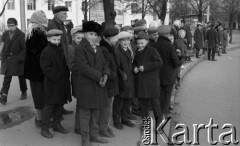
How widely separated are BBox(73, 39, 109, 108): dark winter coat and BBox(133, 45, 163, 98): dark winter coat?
0.97 m

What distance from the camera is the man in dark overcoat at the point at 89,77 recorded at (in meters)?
4.53

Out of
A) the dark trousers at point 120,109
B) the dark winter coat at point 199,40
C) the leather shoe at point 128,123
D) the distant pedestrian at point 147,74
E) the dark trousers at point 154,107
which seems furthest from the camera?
the dark winter coat at point 199,40

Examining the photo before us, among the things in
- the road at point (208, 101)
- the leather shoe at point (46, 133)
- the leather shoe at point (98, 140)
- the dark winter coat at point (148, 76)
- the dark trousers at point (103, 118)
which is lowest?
the road at point (208, 101)

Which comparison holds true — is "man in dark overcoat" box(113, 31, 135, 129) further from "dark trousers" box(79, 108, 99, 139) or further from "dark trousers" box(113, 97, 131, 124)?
"dark trousers" box(79, 108, 99, 139)

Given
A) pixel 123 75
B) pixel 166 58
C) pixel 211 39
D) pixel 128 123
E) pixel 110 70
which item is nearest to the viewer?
pixel 110 70

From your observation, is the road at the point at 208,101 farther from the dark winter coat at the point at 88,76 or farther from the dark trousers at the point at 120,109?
the dark winter coat at the point at 88,76

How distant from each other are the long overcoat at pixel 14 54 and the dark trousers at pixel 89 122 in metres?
2.80

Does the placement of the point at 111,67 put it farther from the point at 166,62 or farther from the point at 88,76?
the point at 166,62

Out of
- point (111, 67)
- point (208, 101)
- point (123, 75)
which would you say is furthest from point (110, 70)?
point (208, 101)

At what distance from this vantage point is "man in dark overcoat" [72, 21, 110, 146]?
4.53 meters

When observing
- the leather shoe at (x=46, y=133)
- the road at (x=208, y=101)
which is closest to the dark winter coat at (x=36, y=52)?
the leather shoe at (x=46, y=133)

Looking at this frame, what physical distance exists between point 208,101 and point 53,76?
4.39 m

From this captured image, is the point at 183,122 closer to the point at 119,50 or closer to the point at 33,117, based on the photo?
the point at 119,50

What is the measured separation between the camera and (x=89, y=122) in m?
4.97
